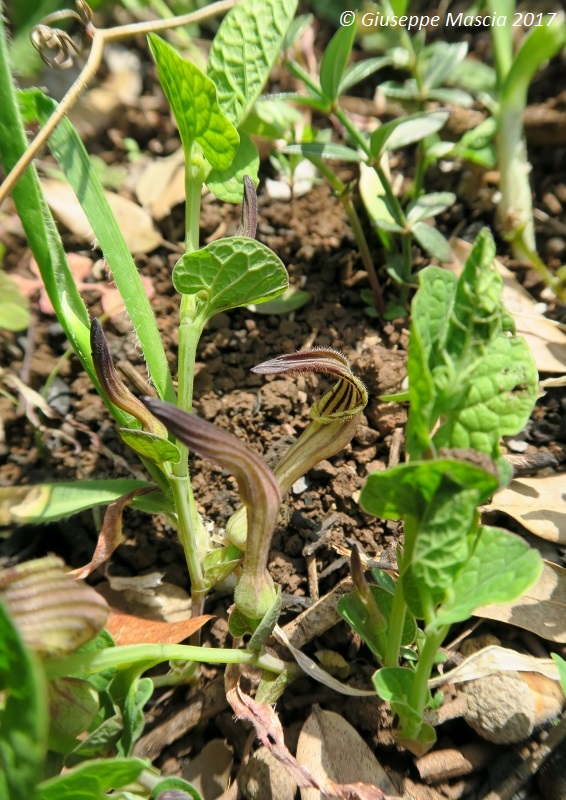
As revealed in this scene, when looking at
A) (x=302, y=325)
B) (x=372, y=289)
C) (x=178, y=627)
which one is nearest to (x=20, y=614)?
(x=178, y=627)

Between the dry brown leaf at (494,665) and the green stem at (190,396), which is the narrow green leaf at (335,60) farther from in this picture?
the dry brown leaf at (494,665)

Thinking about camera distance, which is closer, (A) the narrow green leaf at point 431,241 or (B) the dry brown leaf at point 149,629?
(B) the dry brown leaf at point 149,629

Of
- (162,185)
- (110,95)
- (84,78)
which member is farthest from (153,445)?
(110,95)

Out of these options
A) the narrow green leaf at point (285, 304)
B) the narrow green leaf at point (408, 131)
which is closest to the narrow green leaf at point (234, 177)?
the narrow green leaf at point (408, 131)

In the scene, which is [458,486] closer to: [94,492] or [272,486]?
[272,486]

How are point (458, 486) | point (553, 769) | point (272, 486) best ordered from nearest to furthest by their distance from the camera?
point (458, 486) < point (272, 486) < point (553, 769)

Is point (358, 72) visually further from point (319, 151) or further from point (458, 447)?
point (458, 447)
